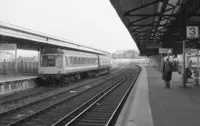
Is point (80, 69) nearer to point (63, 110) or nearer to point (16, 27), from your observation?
point (16, 27)

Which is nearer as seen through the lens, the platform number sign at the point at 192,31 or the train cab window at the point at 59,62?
the platform number sign at the point at 192,31

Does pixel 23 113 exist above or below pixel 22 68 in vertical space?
below

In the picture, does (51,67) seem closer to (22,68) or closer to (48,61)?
(48,61)

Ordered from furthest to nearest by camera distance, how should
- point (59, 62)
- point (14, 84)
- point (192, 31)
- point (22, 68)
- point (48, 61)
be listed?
point (22, 68) → point (48, 61) → point (59, 62) → point (14, 84) → point (192, 31)

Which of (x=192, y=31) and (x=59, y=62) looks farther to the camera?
(x=59, y=62)

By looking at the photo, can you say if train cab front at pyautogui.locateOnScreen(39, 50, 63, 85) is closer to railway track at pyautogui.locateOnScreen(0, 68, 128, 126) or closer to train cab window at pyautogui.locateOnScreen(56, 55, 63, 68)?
train cab window at pyautogui.locateOnScreen(56, 55, 63, 68)

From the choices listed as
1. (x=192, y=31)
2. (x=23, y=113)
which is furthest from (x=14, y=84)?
(x=192, y=31)

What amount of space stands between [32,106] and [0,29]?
630 cm

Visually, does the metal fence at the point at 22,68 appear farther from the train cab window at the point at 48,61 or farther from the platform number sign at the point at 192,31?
the platform number sign at the point at 192,31

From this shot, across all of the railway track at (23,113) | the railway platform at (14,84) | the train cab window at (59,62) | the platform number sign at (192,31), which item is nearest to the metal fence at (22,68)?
the railway platform at (14,84)

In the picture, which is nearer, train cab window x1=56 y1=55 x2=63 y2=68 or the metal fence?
train cab window x1=56 y1=55 x2=63 y2=68

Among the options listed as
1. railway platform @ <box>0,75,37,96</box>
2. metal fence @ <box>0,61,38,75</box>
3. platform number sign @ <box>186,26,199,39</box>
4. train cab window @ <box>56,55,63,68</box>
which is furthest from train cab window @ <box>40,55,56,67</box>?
platform number sign @ <box>186,26,199,39</box>

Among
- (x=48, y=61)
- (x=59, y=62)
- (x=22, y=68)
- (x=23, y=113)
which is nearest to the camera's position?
(x=23, y=113)

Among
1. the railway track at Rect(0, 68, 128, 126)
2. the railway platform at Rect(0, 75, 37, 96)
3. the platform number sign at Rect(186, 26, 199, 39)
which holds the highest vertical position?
the platform number sign at Rect(186, 26, 199, 39)
